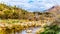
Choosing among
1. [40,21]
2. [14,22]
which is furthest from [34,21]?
[14,22]

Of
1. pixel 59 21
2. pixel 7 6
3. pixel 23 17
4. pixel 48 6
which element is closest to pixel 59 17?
pixel 59 21

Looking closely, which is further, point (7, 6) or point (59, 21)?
point (7, 6)

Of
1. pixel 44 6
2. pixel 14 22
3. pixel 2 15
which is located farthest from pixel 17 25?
pixel 44 6

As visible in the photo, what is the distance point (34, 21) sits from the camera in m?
4.85

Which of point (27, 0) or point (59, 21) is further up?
point (27, 0)

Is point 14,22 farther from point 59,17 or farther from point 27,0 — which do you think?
point 59,17

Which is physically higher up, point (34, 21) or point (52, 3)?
point (52, 3)

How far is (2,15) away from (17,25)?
17.0 inches

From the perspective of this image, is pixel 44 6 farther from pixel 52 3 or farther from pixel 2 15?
pixel 2 15

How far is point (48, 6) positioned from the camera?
4910mm

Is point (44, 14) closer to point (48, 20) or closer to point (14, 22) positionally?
point (48, 20)

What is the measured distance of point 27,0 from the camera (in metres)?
5.02

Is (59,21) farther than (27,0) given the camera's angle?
No

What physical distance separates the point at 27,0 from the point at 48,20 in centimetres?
67
